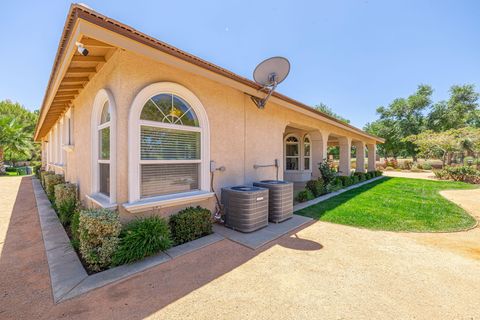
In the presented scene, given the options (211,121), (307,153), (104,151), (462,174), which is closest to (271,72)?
(211,121)

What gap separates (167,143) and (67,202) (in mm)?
3935

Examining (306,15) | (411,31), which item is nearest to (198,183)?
(306,15)

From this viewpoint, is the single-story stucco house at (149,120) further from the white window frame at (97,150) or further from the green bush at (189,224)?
the green bush at (189,224)

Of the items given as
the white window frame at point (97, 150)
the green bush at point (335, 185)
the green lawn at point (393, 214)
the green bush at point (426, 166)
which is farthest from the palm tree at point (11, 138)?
the green bush at point (426, 166)

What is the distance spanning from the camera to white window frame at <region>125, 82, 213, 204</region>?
412cm

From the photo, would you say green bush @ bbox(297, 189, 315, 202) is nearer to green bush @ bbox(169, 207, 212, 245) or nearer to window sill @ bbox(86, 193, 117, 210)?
green bush @ bbox(169, 207, 212, 245)

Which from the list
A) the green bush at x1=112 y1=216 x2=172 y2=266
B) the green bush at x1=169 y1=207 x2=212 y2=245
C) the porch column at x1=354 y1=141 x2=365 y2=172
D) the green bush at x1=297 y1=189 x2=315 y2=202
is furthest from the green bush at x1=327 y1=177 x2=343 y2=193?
the green bush at x1=112 y1=216 x2=172 y2=266

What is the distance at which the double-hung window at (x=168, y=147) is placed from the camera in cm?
447

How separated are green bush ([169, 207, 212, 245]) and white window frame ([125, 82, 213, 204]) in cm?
37

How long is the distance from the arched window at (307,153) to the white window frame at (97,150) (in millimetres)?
12650

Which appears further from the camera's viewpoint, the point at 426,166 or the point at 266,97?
the point at 426,166

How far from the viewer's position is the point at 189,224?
460 centimetres

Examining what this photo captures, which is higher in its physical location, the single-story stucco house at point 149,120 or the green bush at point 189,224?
the single-story stucco house at point 149,120

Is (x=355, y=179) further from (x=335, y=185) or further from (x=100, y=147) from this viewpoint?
(x=100, y=147)
